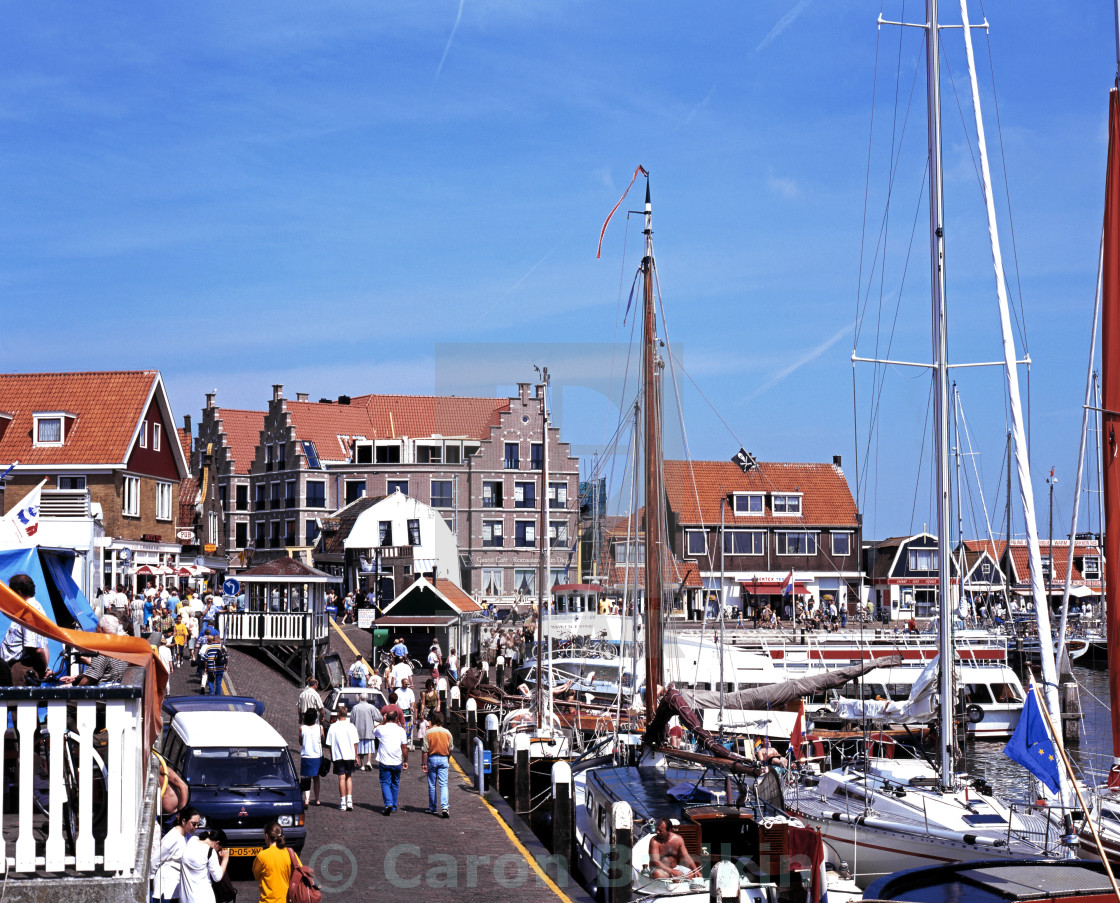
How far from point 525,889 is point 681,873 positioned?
7.17ft

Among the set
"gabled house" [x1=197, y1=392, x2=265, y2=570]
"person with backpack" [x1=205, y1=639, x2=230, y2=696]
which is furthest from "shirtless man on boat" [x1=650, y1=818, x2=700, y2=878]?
"gabled house" [x1=197, y1=392, x2=265, y2=570]

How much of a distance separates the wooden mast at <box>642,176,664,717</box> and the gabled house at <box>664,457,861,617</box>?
5587 centimetres

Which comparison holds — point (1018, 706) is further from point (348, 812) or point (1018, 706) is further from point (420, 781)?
point (348, 812)

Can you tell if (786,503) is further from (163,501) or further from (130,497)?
(130,497)

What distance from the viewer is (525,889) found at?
17.1m

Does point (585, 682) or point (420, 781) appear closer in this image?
point (420, 781)

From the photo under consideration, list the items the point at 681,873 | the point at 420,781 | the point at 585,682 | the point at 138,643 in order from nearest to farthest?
the point at 138,643 → the point at 681,873 → the point at 420,781 → the point at 585,682

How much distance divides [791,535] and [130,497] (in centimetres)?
4849

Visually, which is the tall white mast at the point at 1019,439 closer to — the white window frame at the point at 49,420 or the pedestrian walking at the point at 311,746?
the pedestrian walking at the point at 311,746

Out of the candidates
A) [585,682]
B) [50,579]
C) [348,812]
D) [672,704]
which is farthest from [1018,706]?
[50,579]

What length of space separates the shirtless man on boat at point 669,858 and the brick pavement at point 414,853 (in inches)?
45.8

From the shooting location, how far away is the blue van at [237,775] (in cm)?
1727

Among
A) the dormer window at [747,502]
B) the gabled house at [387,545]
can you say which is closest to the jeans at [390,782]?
the gabled house at [387,545]

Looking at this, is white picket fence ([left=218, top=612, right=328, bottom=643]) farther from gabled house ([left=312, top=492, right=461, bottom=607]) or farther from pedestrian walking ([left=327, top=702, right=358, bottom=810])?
gabled house ([left=312, top=492, right=461, bottom=607])
